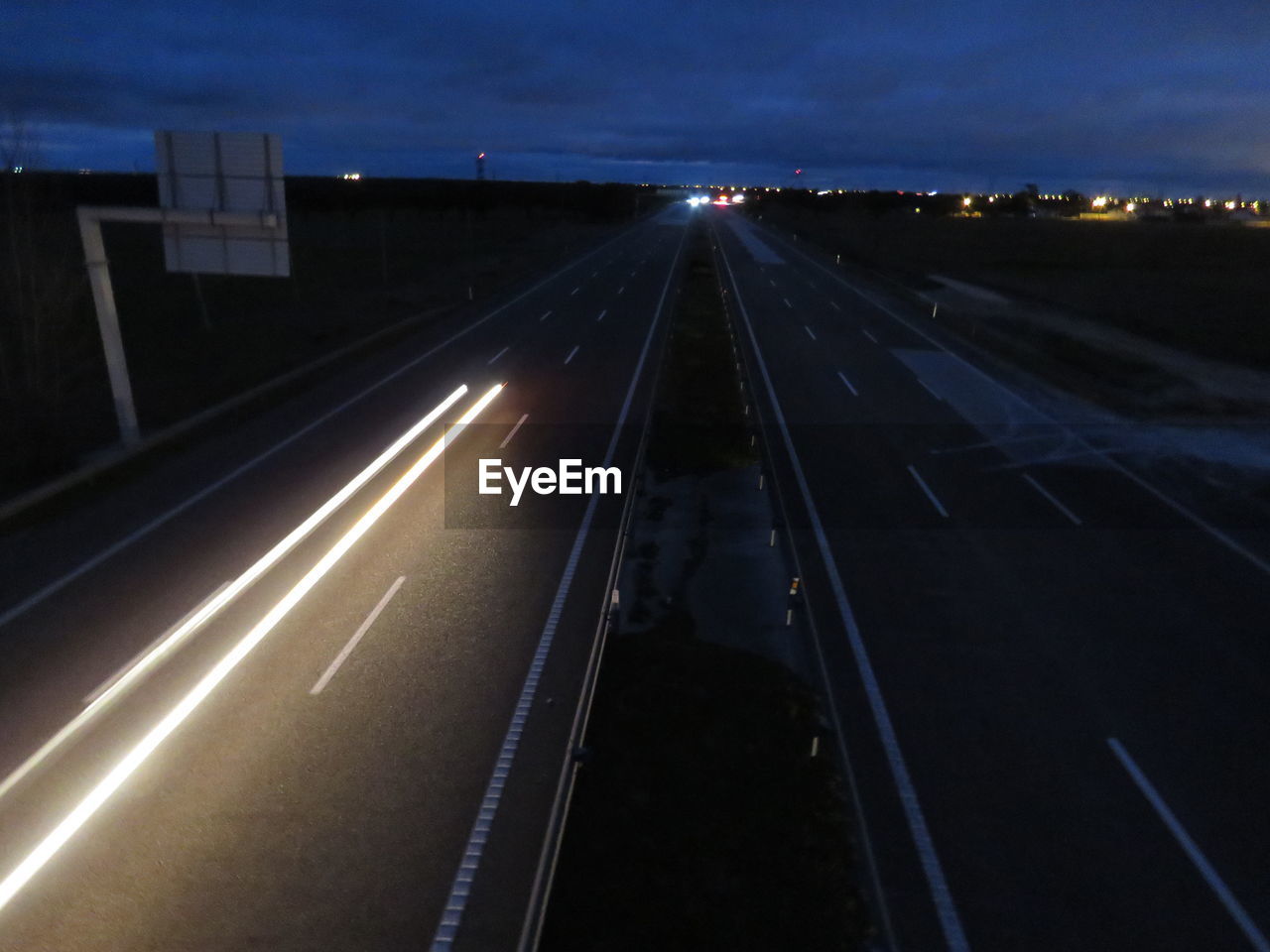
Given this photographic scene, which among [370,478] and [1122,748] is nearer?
[1122,748]

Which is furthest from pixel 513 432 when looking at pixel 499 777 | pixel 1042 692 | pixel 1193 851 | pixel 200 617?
Result: pixel 1193 851

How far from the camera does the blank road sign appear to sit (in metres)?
17.2

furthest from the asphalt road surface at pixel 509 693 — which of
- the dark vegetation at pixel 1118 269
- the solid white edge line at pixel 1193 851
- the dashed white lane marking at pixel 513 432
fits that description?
the dark vegetation at pixel 1118 269

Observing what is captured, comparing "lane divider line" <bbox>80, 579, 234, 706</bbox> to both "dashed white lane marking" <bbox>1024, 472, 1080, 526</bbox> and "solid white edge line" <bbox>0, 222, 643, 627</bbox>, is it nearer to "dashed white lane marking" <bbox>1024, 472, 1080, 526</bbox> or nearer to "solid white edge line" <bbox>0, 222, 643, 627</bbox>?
"solid white edge line" <bbox>0, 222, 643, 627</bbox>

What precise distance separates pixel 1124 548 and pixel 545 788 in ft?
33.1

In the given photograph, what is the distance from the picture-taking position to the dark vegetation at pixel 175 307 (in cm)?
1752

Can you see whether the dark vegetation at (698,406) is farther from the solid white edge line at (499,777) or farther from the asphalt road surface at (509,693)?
the solid white edge line at (499,777)

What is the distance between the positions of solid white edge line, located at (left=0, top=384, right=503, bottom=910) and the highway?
1.0 inches

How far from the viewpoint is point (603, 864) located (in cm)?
700

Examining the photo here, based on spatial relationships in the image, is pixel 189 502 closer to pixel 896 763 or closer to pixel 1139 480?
pixel 896 763

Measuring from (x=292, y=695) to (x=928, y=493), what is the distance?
11094 mm

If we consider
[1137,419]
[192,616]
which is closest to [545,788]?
[192,616]

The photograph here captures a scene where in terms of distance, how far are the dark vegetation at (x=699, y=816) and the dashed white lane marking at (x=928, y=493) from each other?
6000 millimetres

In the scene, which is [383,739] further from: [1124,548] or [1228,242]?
[1228,242]
